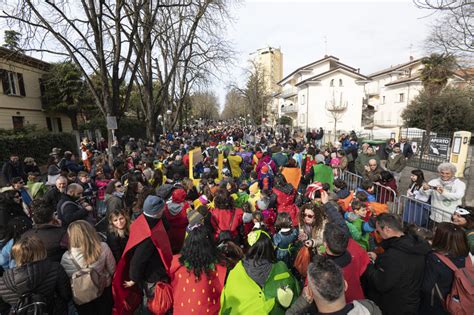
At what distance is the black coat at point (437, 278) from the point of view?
86.0 inches

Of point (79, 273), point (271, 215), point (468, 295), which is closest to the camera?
point (468, 295)

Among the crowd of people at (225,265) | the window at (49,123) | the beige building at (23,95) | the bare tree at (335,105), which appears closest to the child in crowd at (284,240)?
the crowd of people at (225,265)

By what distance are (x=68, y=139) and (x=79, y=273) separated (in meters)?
16.1

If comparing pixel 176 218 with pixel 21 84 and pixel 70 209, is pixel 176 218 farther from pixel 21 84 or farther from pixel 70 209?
pixel 21 84

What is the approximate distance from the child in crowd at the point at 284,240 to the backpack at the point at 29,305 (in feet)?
7.69

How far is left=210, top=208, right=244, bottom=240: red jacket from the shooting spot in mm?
3871

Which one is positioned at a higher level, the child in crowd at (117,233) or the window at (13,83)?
the window at (13,83)

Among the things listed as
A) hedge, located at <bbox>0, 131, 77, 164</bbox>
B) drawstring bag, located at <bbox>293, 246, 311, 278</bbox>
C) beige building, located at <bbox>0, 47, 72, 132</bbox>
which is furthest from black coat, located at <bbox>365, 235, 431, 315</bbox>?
beige building, located at <bbox>0, 47, 72, 132</bbox>

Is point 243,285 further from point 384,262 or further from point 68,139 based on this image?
point 68,139

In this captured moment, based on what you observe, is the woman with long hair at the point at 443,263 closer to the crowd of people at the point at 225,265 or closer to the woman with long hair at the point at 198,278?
the crowd of people at the point at 225,265

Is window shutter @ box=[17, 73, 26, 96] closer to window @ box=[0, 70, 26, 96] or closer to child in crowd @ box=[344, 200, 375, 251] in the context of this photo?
window @ box=[0, 70, 26, 96]

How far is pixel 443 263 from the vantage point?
2197 mm

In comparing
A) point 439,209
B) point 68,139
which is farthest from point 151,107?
point 439,209

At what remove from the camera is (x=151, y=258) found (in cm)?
277
